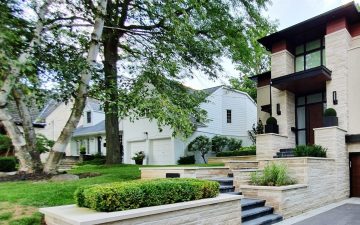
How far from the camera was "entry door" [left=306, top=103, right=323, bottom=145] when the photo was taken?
14289 millimetres

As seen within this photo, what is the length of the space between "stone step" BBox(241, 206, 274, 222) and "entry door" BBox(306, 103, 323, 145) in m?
7.18

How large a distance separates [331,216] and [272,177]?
1845 mm

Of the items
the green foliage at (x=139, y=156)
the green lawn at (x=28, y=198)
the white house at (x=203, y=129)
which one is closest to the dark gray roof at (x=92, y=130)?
the white house at (x=203, y=129)

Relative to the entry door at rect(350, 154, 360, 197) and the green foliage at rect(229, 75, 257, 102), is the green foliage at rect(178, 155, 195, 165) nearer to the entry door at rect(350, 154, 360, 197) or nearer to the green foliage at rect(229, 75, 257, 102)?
the entry door at rect(350, 154, 360, 197)

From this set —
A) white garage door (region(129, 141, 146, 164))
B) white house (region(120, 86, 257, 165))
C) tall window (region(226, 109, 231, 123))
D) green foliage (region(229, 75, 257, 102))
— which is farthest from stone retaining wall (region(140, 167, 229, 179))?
green foliage (region(229, 75, 257, 102))

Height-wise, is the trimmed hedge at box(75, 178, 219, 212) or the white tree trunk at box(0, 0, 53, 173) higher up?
the white tree trunk at box(0, 0, 53, 173)

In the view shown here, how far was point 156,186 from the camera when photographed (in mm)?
5863

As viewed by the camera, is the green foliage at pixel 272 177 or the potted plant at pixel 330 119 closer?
the green foliage at pixel 272 177

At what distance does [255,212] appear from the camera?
25.8 ft

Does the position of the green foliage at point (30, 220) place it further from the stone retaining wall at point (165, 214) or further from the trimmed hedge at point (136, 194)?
the trimmed hedge at point (136, 194)

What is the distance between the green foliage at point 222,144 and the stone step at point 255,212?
13733 millimetres

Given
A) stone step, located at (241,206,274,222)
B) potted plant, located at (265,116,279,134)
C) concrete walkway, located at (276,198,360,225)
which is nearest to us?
stone step, located at (241,206,274,222)

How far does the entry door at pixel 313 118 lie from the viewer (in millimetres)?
14289

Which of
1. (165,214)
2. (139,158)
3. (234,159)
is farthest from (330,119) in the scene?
(139,158)
